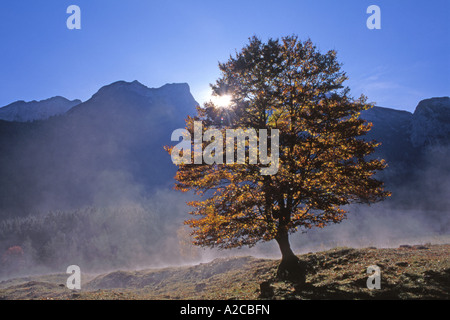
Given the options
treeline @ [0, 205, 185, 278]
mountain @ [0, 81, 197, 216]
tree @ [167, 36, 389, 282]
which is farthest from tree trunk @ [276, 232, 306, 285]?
mountain @ [0, 81, 197, 216]

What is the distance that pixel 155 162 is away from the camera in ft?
572

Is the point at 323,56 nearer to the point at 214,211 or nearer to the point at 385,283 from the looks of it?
the point at 214,211

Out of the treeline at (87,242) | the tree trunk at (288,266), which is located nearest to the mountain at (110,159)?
the treeline at (87,242)

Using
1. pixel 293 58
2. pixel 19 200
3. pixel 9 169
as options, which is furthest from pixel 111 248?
pixel 9 169

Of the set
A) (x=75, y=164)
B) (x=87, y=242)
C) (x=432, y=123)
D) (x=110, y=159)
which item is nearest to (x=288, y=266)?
(x=87, y=242)

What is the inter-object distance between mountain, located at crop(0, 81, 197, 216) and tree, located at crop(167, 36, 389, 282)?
5432 inches

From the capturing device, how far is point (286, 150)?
1383 centimetres

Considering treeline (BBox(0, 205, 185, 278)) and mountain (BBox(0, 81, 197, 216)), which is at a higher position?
mountain (BBox(0, 81, 197, 216))

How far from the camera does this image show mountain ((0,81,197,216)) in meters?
136

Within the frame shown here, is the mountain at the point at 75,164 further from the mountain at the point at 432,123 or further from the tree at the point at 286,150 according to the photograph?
the mountain at the point at 432,123

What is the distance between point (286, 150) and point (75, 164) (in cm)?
18773

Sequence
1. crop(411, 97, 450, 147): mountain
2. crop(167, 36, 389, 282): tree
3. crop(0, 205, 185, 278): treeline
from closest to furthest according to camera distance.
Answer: crop(167, 36, 389, 282): tree < crop(0, 205, 185, 278): treeline < crop(411, 97, 450, 147): mountain

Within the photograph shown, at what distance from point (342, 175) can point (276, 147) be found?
12.1 ft

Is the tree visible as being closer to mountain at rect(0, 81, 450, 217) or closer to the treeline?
the treeline
